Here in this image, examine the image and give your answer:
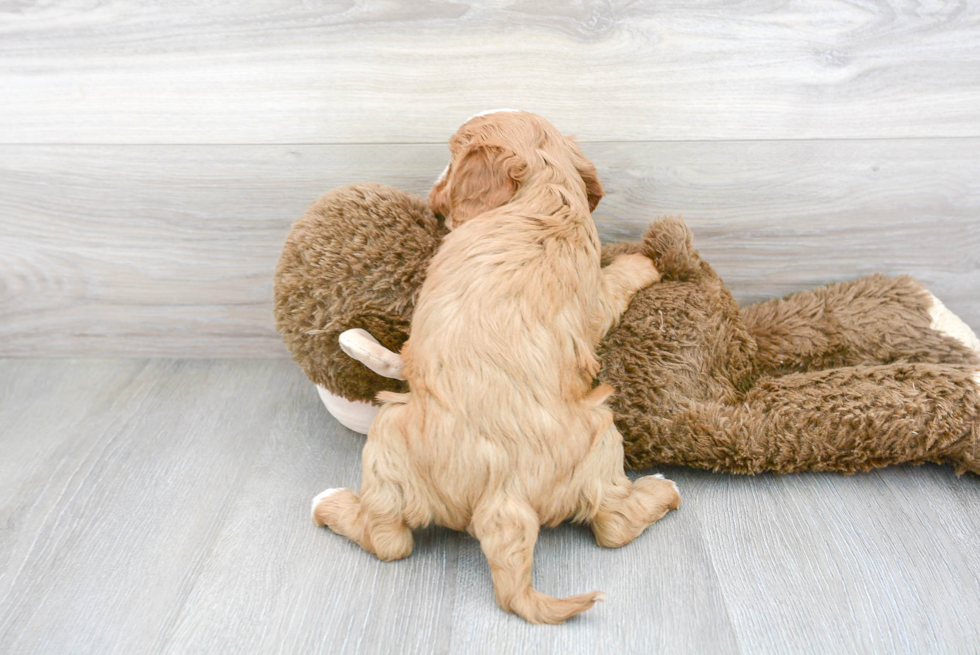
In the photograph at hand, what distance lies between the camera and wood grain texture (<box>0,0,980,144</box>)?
1.24 m

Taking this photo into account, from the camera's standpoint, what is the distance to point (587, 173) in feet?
3.60

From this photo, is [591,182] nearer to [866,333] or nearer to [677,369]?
[677,369]

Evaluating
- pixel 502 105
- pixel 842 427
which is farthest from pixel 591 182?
pixel 842 427

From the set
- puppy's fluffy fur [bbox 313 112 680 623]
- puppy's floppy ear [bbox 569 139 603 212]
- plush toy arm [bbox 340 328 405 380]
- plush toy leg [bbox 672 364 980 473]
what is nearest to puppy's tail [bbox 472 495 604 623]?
puppy's fluffy fur [bbox 313 112 680 623]

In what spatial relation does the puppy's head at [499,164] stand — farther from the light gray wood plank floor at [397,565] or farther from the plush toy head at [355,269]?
the light gray wood plank floor at [397,565]

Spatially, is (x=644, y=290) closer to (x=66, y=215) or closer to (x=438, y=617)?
(x=438, y=617)

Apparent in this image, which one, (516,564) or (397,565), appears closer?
(516,564)

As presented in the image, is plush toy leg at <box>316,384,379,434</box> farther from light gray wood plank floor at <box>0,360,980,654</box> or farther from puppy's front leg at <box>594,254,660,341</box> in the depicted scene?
puppy's front leg at <box>594,254,660,341</box>

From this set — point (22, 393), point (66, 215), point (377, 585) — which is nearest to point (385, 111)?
point (66, 215)

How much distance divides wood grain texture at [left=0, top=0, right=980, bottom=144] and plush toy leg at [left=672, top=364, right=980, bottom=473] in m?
0.50

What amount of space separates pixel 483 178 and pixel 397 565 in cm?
58

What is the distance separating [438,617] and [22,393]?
44.8 inches

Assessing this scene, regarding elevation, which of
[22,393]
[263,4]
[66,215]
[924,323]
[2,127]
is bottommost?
[22,393]

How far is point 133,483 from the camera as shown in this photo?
3.96ft
